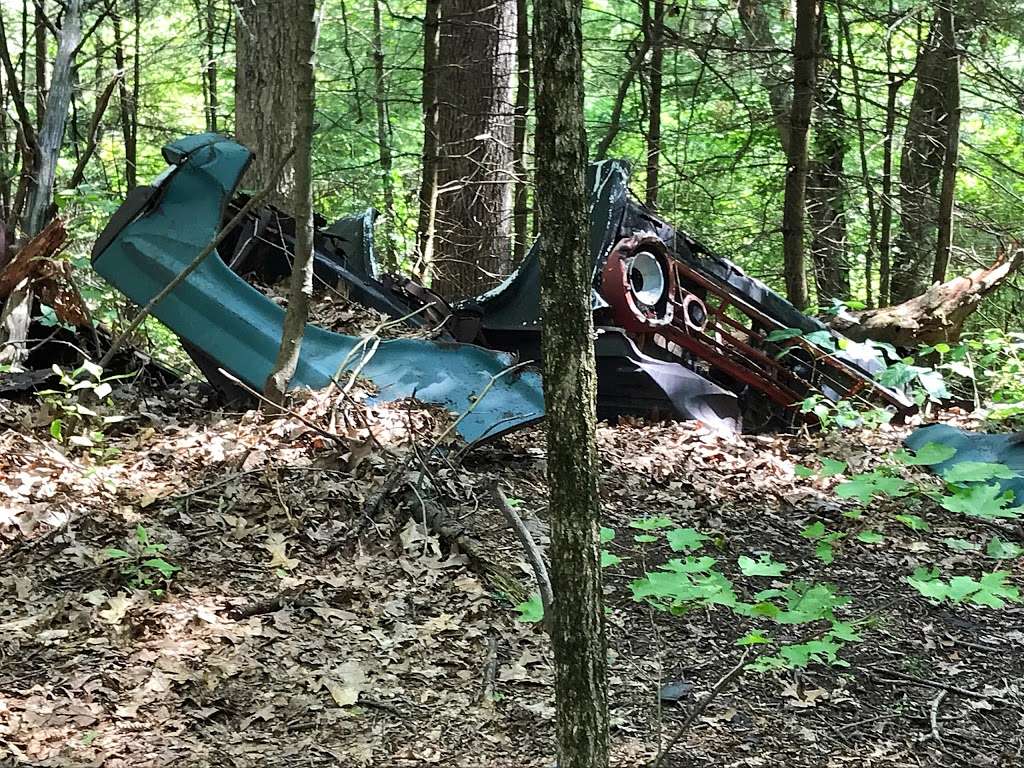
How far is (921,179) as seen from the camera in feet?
34.6

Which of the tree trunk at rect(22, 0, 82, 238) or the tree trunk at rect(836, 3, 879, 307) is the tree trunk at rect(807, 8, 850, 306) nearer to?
the tree trunk at rect(836, 3, 879, 307)

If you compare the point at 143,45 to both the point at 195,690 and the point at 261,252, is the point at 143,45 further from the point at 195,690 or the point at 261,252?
the point at 195,690

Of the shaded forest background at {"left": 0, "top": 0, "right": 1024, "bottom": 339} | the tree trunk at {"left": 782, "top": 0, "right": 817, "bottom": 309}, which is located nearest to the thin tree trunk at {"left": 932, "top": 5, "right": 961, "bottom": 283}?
the shaded forest background at {"left": 0, "top": 0, "right": 1024, "bottom": 339}

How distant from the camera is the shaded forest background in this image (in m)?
8.73

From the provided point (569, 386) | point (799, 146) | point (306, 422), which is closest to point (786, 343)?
point (799, 146)

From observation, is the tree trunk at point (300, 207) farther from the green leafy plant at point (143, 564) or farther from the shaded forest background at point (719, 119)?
the shaded forest background at point (719, 119)

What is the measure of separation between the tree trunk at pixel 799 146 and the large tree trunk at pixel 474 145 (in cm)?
249

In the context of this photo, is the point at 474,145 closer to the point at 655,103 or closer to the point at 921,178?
the point at 655,103

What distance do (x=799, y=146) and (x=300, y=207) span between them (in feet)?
16.0

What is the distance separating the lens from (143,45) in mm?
13016

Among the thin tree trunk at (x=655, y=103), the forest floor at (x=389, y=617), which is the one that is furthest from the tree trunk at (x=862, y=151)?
the forest floor at (x=389, y=617)

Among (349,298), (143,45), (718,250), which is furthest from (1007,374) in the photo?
(143,45)

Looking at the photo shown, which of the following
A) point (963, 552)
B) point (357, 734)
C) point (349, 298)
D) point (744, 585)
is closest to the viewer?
point (357, 734)

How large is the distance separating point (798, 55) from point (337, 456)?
5.52 m
